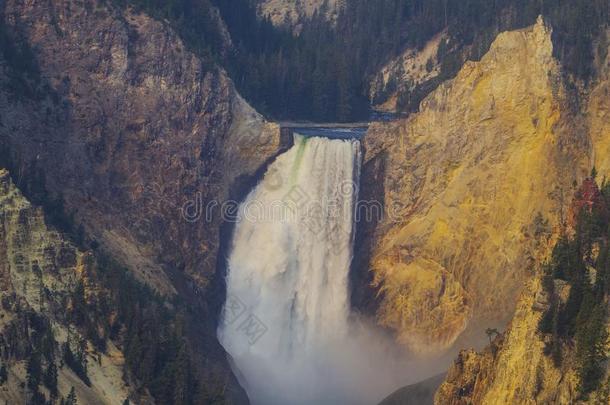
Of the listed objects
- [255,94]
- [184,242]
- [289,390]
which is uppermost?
[255,94]

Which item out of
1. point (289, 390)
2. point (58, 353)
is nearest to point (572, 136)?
point (289, 390)

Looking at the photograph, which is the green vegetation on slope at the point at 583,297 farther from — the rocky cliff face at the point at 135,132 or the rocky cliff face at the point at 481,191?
the rocky cliff face at the point at 135,132

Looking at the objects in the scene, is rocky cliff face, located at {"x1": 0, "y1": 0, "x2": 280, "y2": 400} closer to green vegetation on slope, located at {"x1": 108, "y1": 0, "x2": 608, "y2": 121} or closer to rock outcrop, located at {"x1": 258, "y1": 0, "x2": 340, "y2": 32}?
green vegetation on slope, located at {"x1": 108, "y1": 0, "x2": 608, "y2": 121}

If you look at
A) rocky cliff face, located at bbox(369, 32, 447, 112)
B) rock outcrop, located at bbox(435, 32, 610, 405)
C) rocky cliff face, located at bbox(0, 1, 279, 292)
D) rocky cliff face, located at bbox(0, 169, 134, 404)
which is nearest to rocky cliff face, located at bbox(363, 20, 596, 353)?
rock outcrop, located at bbox(435, 32, 610, 405)

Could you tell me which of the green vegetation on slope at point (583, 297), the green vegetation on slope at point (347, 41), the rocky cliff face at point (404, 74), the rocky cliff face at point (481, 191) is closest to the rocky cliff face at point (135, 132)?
the green vegetation on slope at point (347, 41)

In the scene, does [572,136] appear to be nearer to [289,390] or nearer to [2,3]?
[289,390]

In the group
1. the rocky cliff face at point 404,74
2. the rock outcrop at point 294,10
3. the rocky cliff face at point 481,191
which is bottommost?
the rocky cliff face at point 481,191
